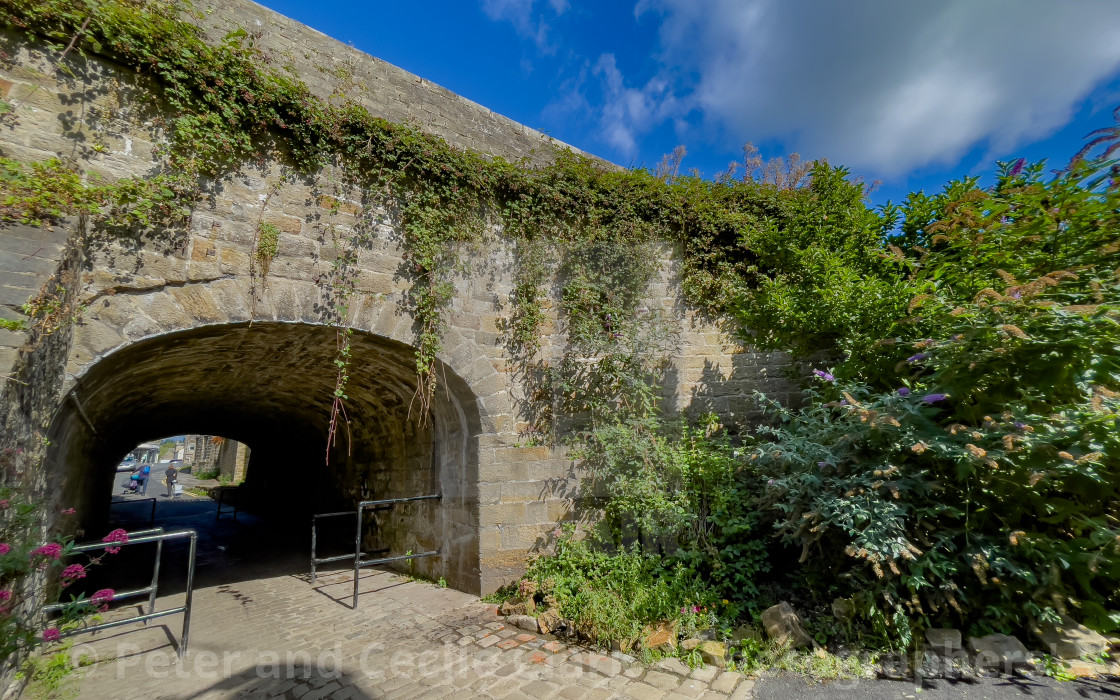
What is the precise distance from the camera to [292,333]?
4.37 metres

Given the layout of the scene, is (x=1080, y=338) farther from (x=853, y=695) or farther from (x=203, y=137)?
(x=203, y=137)

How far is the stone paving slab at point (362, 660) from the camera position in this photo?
291 centimetres

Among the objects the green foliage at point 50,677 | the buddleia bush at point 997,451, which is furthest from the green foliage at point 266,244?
the buddleia bush at point 997,451

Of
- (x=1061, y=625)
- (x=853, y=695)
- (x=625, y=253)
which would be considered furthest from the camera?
Result: (x=625, y=253)

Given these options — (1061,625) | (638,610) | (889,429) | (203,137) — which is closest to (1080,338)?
(889,429)

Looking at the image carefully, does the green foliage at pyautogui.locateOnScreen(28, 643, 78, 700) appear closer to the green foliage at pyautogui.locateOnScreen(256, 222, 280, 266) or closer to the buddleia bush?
the green foliage at pyautogui.locateOnScreen(256, 222, 280, 266)

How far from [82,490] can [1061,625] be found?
8.73m

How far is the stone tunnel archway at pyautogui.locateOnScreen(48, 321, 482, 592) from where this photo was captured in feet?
13.6

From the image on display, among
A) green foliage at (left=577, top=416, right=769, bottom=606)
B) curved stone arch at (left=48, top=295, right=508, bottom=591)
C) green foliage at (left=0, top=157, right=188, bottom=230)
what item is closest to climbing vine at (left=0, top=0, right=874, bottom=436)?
green foliage at (left=0, top=157, right=188, bottom=230)

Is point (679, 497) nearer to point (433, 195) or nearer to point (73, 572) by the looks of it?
point (433, 195)

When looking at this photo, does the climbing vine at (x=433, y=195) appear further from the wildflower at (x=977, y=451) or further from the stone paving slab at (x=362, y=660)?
the wildflower at (x=977, y=451)

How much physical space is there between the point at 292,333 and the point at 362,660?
2.79 m

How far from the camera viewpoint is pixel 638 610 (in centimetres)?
366

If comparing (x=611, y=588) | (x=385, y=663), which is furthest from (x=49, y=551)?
(x=611, y=588)
